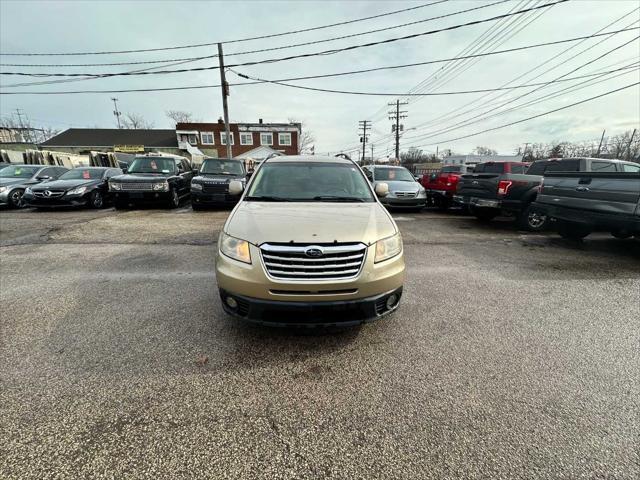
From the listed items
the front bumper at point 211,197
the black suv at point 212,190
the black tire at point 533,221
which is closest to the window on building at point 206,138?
the black suv at point 212,190

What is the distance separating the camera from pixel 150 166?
390 inches

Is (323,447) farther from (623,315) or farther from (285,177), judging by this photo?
(623,315)

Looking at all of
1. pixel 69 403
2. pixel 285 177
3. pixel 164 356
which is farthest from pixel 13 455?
pixel 285 177

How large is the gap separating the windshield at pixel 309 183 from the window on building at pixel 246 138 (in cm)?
4060

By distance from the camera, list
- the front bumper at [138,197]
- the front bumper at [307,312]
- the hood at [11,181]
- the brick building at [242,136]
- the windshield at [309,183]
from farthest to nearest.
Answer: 1. the brick building at [242,136]
2. the hood at [11,181]
3. the front bumper at [138,197]
4. the windshield at [309,183]
5. the front bumper at [307,312]

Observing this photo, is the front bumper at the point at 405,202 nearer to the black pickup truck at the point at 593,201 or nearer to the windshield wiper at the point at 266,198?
the black pickup truck at the point at 593,201

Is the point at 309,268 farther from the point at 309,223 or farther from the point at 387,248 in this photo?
the point at 387,248

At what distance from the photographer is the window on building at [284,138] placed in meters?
41.2

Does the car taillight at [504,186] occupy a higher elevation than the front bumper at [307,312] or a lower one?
higher

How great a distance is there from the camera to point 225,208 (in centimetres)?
1058

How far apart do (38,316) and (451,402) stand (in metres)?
4.02

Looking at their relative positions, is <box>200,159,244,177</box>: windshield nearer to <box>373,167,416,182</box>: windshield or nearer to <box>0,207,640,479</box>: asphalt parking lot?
<box>373,167,416,182</box>: windshield

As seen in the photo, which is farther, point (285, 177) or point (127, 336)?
point (285, 177)

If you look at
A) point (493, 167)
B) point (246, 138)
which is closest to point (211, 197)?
point (493, 167)
